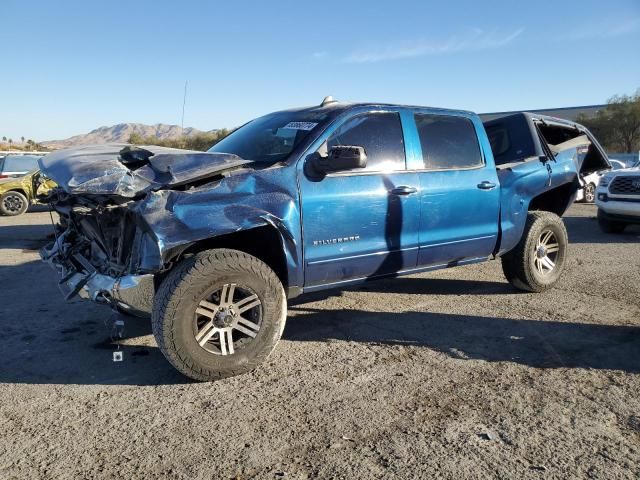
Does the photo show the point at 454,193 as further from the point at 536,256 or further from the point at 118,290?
the point at 118,290

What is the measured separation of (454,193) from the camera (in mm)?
4582

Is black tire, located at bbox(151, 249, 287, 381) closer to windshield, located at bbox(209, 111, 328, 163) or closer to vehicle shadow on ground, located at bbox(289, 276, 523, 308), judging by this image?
windshield, located at bbox(209, 111, 328, 163)

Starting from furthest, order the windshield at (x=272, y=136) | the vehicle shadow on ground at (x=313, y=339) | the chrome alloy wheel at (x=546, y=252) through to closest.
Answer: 1. the chrome alloy wheel at (x=546, y=252)
2. the windshield at (x=272, y=136)
3. the vehicle shadow on ground at (x=313, y=339)

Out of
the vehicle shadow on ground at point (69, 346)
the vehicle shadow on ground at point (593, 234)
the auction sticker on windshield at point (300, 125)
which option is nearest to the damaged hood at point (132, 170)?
the auction sticker on windshield at point (300, 125)

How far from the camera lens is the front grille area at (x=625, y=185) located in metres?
9.48

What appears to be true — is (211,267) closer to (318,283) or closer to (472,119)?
(318,283)

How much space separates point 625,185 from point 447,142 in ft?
22.0

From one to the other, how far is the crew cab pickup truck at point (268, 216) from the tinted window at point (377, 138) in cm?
1

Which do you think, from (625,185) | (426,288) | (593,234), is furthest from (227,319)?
(625,185)

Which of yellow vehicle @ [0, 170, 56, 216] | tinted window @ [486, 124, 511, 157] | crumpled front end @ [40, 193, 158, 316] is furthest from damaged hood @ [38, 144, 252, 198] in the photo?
yellow vehicle @ [0, 170, 56, 216]

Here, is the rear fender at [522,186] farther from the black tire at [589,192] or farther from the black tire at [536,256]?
the black tire at [589,192]

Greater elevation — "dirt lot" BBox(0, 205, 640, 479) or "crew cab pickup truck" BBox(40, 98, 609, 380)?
"crew cab pickup truck" BBox(40, 98, 609, 380)

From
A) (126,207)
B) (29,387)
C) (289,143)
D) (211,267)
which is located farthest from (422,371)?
(29,387)

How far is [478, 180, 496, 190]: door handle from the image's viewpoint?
479 centimetres
